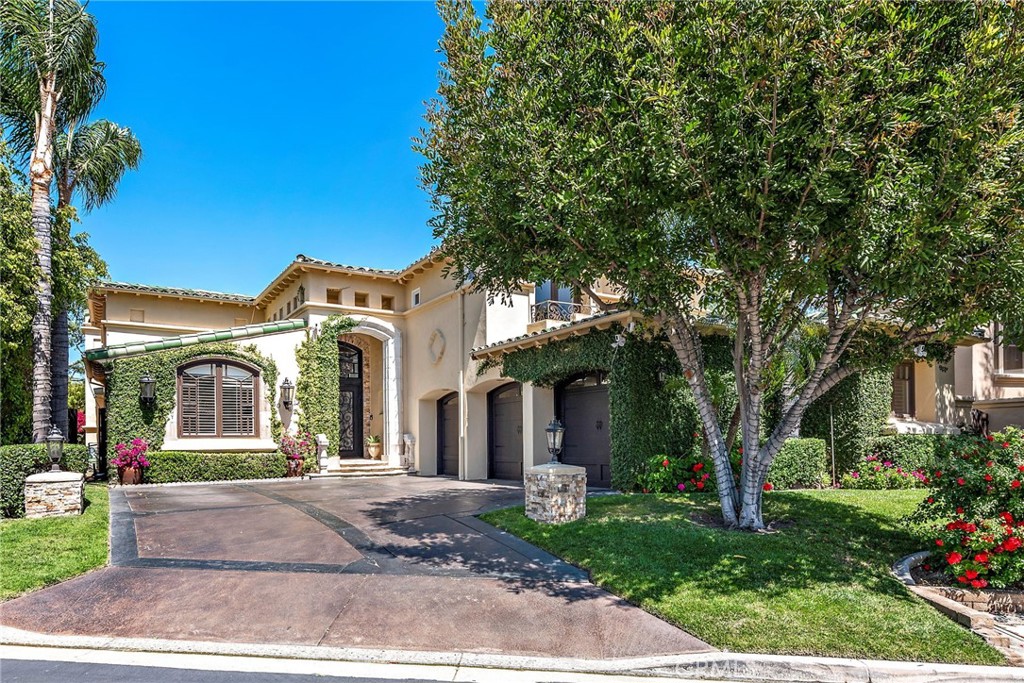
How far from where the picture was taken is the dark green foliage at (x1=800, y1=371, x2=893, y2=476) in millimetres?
15016

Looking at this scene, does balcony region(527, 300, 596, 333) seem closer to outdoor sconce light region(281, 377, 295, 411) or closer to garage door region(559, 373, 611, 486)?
garage door region(559, 373, 611, 486)

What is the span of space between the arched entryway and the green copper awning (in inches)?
144

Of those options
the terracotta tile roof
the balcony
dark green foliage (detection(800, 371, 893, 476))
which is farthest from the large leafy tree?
the terracotta tile roof

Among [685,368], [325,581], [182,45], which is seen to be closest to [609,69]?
[685,368]

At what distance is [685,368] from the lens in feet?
31.7

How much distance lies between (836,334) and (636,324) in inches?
175

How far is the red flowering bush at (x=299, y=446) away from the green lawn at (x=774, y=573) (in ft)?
33.3

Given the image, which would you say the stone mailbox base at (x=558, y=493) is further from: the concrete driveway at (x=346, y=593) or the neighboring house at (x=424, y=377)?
the neighboring house at (x=424, y=377)

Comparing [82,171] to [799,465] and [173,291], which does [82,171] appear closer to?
[173,291]

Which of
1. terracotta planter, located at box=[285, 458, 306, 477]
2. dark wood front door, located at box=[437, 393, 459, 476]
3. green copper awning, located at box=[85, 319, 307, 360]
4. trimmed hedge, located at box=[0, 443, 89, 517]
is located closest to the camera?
trimmed hedge, located at box=[0, 443, 89, 517]

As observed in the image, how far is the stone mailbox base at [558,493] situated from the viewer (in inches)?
391

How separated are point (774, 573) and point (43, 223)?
16.3m

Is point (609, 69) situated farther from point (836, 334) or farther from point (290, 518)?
point (290, 518)

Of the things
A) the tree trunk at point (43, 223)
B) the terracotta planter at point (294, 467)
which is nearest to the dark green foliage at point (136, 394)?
the tree trunk at point (43, 223)
